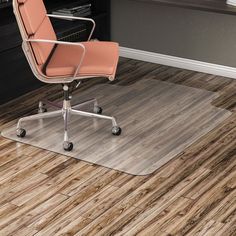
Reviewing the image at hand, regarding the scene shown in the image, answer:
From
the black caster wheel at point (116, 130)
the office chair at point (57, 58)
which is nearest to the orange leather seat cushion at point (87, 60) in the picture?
the office chair at point (57, 58)

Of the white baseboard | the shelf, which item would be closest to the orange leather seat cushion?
the shelf

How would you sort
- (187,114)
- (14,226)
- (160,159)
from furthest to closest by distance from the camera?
(187,114)
(160,159)
(14,226)

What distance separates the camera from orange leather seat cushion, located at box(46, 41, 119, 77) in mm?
3756

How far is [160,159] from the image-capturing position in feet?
12.2

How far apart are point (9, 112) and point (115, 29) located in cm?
157

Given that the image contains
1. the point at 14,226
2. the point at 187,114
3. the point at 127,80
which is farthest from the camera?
the point at 127,80

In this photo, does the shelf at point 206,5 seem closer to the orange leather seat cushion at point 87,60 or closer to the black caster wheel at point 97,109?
the orange leather seat cushion at point 87,60

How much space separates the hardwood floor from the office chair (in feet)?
0.94

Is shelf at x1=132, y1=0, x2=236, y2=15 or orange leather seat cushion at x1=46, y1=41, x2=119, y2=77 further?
shelf at x1=132, y1=0, x2=236, y2=15

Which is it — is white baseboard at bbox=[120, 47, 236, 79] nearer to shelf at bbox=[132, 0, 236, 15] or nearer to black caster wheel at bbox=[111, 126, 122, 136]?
shelf at bbox=[132, 0, 236, 15]

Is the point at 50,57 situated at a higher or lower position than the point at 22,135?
higher

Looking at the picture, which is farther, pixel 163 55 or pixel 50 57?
pixel 163 55

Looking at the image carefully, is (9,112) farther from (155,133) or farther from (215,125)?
(215,125)

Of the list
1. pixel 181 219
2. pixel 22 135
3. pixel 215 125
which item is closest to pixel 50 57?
pixel 22 135
